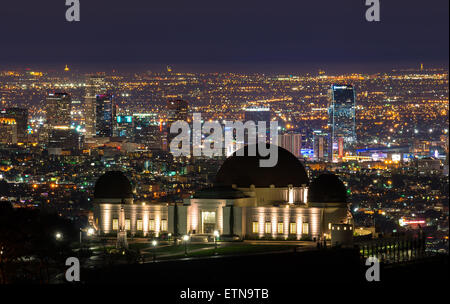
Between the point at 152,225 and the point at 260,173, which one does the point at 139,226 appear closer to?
the point at 152,225

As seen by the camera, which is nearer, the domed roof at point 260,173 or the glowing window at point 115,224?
the glowing window at point 115,224

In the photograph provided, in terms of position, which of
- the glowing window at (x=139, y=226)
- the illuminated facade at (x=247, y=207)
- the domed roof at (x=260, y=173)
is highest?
the domed roof at (x=260, y=173)

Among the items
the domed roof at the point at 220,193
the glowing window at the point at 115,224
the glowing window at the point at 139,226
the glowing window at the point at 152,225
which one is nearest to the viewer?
the domed roof at the point at 220,193

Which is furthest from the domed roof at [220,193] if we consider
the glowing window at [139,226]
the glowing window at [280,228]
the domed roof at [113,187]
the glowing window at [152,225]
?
the domed roof at [113,187]

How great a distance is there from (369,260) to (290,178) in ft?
55.5

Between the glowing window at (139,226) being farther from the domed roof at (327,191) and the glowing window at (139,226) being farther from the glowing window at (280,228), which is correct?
the domed roof at (327,191)

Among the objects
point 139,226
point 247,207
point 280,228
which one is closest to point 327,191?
point 280,228

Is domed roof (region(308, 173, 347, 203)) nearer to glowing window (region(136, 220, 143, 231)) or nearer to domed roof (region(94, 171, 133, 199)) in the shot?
glowing window (region(136, 220, 143, 231))

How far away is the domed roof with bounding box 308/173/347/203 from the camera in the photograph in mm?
117938

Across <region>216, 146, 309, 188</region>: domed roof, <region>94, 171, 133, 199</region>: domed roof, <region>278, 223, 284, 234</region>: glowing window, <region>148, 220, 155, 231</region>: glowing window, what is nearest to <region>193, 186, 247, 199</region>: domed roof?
<region>216, 146, 309, 188</region>: domed roof

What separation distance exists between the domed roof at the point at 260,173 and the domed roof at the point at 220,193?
3.81m

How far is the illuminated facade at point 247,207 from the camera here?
383 feet

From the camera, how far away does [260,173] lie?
126 metres

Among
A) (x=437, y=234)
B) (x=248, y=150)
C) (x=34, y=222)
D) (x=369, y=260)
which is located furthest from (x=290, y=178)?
(x=437, y=234)
